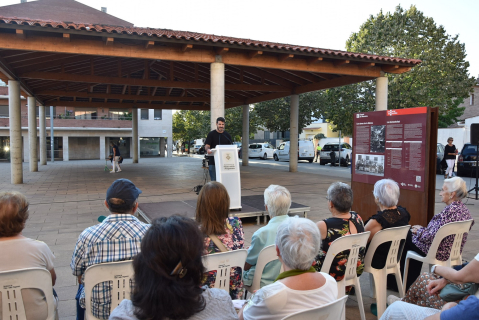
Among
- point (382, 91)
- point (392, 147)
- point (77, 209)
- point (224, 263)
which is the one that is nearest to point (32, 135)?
point (77, 209)

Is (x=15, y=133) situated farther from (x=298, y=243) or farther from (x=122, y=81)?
(x=298, y=243)

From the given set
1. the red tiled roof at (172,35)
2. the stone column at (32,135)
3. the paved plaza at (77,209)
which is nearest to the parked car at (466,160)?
the red tiled roof at (172,35)

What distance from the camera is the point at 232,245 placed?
2.70m

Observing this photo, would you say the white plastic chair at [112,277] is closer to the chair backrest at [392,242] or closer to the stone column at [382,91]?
the chair backrest at [392,242]

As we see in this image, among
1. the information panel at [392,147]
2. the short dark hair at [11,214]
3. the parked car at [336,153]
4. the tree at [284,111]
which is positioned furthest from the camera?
the tree at [284,111]

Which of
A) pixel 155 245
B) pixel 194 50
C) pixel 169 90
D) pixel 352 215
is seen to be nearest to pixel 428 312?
pixel 352 215

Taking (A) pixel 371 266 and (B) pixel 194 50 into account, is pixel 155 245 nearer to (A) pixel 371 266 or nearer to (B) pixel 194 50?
(A) pixel 371 266

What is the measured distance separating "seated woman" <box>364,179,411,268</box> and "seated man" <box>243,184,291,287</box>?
3.19ft

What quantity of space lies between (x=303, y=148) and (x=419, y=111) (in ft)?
74.3

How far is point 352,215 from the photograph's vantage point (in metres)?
3.20

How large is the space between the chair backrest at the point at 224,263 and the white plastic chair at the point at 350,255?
2.39 feet

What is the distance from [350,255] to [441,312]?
102cm

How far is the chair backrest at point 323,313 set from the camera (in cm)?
166

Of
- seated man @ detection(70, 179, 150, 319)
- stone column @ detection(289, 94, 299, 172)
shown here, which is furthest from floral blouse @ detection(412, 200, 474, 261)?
stone column @ detection(289, 94, 299, 172)
